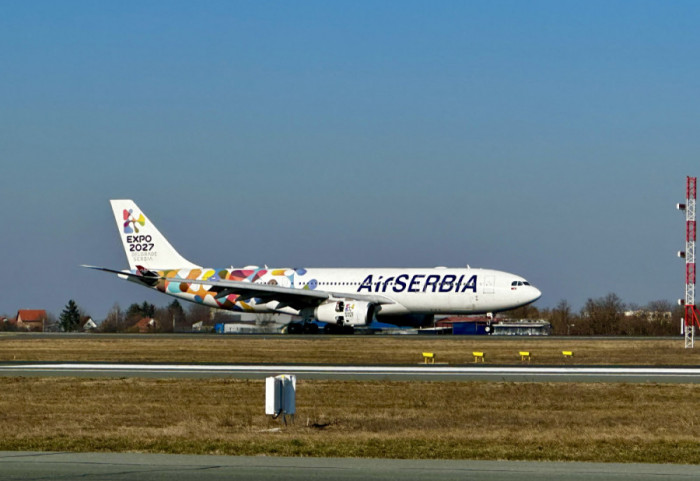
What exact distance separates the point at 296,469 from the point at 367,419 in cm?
772

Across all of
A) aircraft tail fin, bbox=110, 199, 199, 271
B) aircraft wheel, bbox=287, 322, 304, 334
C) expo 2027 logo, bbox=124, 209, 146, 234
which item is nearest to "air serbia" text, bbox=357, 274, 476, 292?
aircraft wheel, bbox=287, 322, 304, 334

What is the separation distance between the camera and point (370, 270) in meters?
66.6

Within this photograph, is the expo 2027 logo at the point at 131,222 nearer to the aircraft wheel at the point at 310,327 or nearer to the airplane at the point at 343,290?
the airplane at the point at 343,290

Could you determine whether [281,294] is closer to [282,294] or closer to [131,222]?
[282,294]

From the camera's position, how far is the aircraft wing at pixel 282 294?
63.6 metres

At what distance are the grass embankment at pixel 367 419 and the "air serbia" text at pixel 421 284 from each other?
35.0 m

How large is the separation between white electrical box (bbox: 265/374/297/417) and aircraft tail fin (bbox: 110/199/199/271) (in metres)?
51.5

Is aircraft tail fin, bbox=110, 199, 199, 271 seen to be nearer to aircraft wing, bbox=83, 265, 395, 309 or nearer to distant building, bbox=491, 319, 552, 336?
aircraft wing, bbox=83, 265, 395, 309

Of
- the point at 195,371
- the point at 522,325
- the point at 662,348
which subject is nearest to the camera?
the point at 195,371

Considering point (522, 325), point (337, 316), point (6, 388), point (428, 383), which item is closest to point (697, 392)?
point (428, 383)

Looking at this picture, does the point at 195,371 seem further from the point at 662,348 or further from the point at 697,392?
the point at 662,348

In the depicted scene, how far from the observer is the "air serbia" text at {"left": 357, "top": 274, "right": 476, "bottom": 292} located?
63.0 m

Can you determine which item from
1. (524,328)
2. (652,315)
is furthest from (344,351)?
(652,315)

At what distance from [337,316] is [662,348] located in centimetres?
2121
